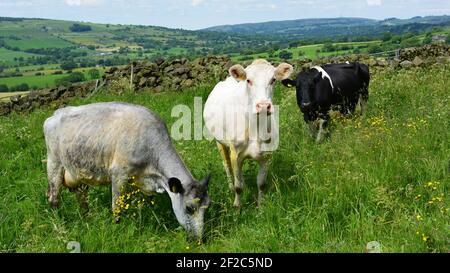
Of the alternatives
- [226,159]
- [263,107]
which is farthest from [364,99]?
[263,107]

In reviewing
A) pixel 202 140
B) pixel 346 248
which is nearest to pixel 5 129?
pixel 202 140

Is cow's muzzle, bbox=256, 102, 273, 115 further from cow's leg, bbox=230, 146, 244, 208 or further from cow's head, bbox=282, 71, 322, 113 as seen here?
cow's head, bbox=282, 71, 322, 113

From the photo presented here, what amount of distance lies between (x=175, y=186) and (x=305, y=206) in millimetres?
1675

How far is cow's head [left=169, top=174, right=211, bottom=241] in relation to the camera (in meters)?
5.95

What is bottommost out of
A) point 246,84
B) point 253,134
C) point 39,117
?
point 39,117

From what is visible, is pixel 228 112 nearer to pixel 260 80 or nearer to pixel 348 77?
pixel 260 80

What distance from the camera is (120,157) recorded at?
21.0 feet

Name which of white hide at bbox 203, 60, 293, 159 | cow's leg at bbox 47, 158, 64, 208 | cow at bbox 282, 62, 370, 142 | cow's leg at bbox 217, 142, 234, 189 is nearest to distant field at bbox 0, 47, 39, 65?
cow at bbox 282, 62, 370, 142

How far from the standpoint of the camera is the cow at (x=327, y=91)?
9.88m

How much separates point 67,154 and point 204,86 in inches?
379

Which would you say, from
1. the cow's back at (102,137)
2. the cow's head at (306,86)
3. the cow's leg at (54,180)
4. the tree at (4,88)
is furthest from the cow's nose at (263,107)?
the tree at (4,88)

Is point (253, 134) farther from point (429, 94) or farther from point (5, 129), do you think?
point (5, 129)
